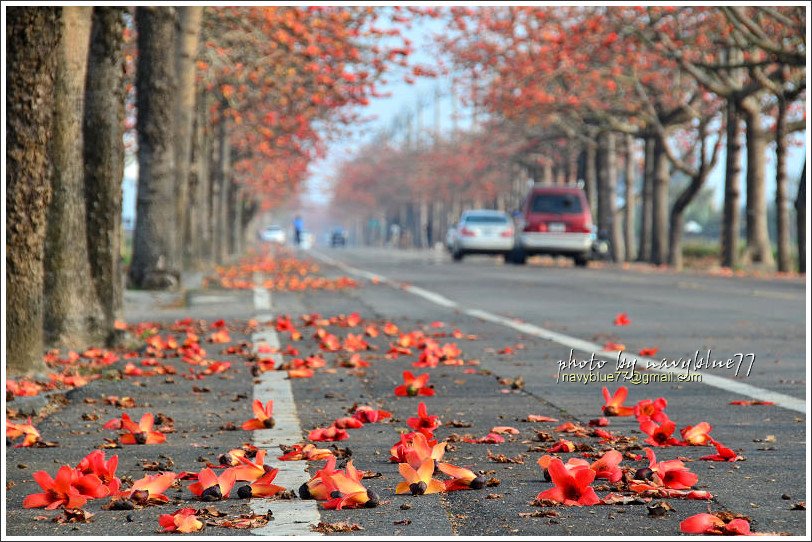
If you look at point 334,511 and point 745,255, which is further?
point 745,255

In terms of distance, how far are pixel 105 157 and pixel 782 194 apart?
2569cm

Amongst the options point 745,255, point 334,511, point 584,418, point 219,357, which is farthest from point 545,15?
point 334,511

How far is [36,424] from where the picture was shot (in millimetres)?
7098

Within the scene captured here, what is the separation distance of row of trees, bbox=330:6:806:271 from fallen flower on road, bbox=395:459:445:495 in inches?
894

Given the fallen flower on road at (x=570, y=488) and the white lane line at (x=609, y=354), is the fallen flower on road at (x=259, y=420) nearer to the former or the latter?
the fallen flower on road at (x=570, y=488)

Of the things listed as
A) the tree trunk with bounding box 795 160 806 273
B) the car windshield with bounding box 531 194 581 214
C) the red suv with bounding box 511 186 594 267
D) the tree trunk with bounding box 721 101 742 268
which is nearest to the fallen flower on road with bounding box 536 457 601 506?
the tree trunk with bounding box 795 160 806 273

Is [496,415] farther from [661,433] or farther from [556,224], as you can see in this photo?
[556,224]

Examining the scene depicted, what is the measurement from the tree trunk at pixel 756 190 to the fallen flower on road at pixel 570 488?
30953 mm

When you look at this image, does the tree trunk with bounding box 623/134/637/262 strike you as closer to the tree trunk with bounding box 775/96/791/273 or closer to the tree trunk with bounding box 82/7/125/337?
the tree trunk with bounding box 775/96/791/273

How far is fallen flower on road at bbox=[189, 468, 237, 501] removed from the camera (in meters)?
4.84

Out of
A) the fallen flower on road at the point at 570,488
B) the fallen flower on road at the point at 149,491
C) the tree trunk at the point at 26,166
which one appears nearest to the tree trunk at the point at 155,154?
the tree trunk at the point at 26,166

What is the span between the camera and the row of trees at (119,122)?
28.6 feet

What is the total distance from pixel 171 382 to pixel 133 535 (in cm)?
468

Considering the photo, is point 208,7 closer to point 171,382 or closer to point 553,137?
point 171,382
